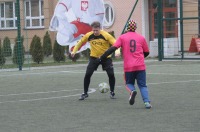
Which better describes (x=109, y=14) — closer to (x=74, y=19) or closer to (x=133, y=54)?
(x=74, y=19)

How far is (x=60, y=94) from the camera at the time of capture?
16188mm

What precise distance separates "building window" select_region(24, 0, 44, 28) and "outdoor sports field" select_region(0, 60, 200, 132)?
64.6 ft

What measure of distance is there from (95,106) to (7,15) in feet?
91.0

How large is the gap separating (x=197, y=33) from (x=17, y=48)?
9.03 meters

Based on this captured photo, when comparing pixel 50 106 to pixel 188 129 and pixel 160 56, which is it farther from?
pixel 160 56

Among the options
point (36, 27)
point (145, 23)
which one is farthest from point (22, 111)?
point (36, 27)

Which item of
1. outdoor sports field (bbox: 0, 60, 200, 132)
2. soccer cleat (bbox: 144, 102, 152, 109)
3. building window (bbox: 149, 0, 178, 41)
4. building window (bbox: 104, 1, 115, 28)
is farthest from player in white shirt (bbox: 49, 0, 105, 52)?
soccer cleat (bbox: 144, 102, 152, 109)

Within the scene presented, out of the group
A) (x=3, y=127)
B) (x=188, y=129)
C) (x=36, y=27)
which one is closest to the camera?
(x=188, y=129)

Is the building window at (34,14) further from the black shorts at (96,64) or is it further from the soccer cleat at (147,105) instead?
the soccer cleat at (147,105)

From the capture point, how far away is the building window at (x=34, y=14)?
135ft

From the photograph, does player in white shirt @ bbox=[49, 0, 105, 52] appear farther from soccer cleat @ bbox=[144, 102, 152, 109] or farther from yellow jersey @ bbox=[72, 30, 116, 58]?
soccer cleat @ bbox=[144, 102, 152, 109]

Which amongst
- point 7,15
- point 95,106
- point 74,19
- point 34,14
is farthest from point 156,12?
point 95,106

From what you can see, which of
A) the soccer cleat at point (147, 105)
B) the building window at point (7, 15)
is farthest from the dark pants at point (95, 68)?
the building window at point (7, 15)

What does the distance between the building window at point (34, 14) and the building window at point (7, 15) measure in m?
1.06
